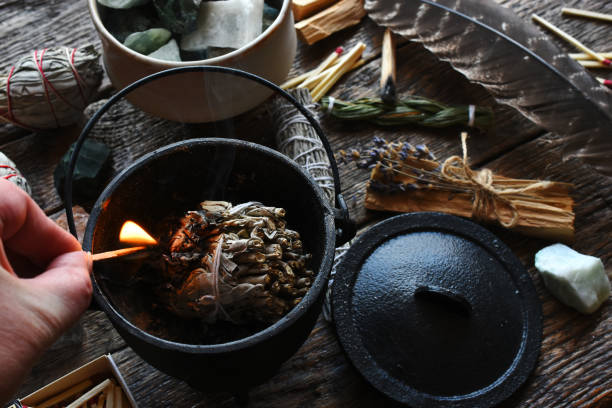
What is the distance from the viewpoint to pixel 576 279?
3.50ft

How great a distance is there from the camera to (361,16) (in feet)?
4.86

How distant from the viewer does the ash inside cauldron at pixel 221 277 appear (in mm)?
847

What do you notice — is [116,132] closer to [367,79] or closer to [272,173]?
[272,173]

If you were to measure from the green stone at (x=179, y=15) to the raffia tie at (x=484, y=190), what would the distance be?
25.2 inches

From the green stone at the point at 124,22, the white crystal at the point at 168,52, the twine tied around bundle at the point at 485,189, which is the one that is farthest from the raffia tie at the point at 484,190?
the green stone at the point at 124,22

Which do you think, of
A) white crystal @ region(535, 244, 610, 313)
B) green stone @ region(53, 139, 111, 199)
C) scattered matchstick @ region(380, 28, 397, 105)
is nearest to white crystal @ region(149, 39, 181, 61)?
green stone @ region(53, 139, 111, 199)

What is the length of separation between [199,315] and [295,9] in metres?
0.92

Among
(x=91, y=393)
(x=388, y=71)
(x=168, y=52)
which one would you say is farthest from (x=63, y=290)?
(x=388, y=71)

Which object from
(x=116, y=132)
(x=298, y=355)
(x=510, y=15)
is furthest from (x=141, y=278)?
(x=510, y=15)

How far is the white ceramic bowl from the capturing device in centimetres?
108

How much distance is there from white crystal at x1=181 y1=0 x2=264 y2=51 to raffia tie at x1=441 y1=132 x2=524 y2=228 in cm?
52

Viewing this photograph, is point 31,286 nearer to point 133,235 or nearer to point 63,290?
point 63,290

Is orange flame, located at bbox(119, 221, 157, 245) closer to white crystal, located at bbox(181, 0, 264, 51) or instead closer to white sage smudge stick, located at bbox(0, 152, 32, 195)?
white sage smudge stick, located at bbox(0, 152, 32, 195)

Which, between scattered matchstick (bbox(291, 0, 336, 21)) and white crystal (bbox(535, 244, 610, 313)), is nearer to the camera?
white crystal (bbox(535, 244, 610, 313))
